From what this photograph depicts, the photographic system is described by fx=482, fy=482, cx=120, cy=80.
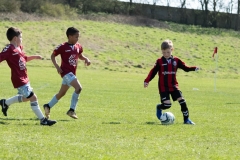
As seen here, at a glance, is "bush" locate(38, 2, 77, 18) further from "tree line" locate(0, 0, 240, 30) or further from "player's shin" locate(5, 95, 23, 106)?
"player's shin" locate(5, 95, 23, 106)

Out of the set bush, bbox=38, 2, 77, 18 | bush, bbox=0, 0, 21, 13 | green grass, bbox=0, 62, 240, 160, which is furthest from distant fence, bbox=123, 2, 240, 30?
green grass, bbox=0, 62, 240, 160

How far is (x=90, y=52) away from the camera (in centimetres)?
4903

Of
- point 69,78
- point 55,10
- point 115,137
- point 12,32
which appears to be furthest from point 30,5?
point 115,137

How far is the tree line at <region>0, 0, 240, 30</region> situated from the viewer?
57.3 metres

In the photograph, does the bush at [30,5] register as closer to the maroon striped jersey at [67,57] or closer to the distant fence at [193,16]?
the distant fence at [193,16]

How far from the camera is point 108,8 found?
67.8 m

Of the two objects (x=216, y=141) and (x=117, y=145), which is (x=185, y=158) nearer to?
(x=117, y=145)

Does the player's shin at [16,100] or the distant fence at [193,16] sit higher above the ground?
the player's shin at [16,100]

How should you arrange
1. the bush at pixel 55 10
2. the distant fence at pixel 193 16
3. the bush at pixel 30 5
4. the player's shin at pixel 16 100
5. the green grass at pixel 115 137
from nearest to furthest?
the green grass at pixel 115 137 < the player's shin at pixel 16 100 < the bush at pixel 30 5 < the bush at pixel 55 10 < the distant fence at pixel 193 16

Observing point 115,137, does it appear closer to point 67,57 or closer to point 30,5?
point 67,57

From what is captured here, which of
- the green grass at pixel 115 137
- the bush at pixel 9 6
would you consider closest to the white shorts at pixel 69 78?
the green grass at pixel 115 137

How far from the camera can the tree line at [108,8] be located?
5734 cm

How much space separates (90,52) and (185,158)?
42.7 m

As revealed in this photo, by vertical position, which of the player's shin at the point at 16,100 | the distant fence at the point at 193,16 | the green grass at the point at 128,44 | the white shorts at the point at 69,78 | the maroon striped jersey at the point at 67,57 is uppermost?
the maroon striped jersey at the point at 67,57
